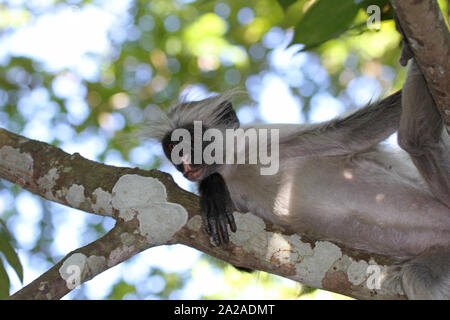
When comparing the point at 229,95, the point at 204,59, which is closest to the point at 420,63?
the point at 229,95

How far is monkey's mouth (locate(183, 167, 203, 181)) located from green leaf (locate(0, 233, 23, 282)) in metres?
1.31

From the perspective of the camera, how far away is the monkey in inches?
123

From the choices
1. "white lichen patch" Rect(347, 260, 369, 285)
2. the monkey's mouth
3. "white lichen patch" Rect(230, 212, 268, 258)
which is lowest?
"white lichen patch" Rect(347, 260, 369, 285)

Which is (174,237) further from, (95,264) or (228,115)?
(228,115)

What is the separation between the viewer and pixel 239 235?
2830 mm

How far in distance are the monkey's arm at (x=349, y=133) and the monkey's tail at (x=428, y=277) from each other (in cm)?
81

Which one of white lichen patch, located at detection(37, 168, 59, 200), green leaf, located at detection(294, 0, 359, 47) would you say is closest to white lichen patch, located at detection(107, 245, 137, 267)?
white lichen patch, located at detection(37, 168, 59, 200)

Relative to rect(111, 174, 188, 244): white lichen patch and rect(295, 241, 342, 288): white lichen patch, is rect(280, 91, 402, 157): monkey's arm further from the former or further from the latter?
rect(111, 174, 188, 244): white lichen patch

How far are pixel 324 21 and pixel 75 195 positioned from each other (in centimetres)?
158

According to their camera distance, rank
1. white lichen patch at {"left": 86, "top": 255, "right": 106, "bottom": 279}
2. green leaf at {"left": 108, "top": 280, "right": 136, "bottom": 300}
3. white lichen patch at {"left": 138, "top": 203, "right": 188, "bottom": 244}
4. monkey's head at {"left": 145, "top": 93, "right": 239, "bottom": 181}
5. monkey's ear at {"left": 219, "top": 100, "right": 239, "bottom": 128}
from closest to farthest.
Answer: white lichen patch at {"left": 86, "top": 255, "right": 106, "bottom": 279} < white lichen patch at {"left": 138, "top": 203, "right": 188, "bottom": 244} < monkey's head at {"left": 145, "top": 93, "right": 239, "bottom": 181} < monkey's ear at {"left": 219, "top": 100, "right": 239, "bottom": 128} < green leaf at {"left": 108, "top": 280, "right": 136, "bottom": 300}

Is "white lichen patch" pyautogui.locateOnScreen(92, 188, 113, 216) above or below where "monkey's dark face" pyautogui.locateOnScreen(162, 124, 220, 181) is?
below

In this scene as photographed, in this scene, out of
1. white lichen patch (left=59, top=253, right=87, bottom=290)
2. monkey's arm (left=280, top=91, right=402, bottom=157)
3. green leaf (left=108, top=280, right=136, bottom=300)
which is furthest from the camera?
green leaf (left=108, top=280, right=136, bottom=300)

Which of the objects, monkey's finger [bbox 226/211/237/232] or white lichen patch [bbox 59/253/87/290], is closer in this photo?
white lichen patch [bbox 59/253/87/290]

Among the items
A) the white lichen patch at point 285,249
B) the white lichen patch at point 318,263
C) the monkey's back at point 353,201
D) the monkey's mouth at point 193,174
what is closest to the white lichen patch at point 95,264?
the white lichen patch at point 285,249
